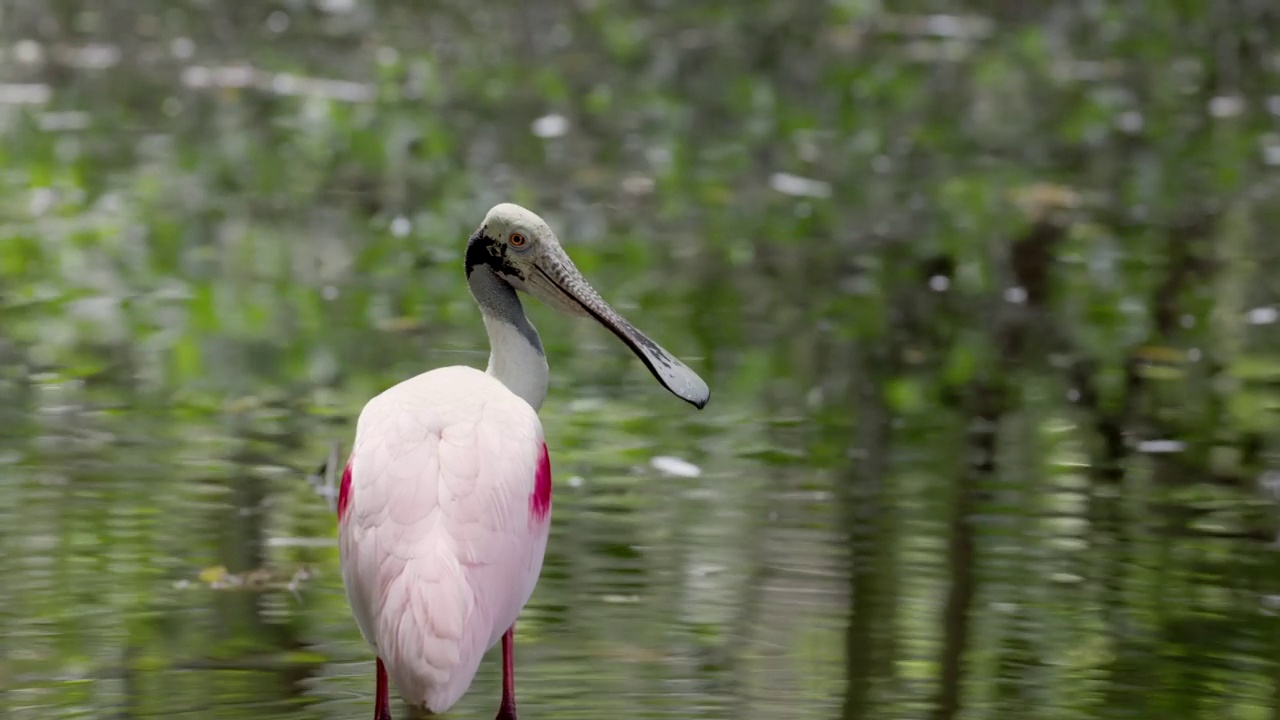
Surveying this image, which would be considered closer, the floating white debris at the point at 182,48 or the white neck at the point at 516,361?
the white neck at the point at 516,361

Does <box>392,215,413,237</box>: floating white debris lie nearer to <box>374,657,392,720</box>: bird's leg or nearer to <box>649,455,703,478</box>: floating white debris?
<box>649,455,703,478</box>: floating white debris

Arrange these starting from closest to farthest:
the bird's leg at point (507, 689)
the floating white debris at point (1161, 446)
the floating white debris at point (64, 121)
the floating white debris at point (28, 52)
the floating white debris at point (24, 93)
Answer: the bird's leg at point (507, 689) → the floating white debris at point (1161, 446) → the floating white debris at point (64, 121) → the floating white debris at point (24, 93) → the floating white debris at point (28, 52)

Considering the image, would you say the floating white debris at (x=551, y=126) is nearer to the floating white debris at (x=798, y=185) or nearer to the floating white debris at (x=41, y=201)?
the floating white debris at (x=798, y=185)

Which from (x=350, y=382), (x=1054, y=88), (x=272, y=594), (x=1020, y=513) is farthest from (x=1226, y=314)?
(x=1054, y=88)

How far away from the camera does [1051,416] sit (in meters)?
7.72

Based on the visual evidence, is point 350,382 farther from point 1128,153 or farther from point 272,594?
point 1128,153

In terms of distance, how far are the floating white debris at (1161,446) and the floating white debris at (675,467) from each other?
1.45 metres

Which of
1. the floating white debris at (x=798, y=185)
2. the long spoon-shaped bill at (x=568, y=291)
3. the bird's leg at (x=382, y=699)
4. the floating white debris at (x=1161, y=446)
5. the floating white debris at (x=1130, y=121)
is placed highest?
the long spoon-shaped bill at (x=568, y=291)

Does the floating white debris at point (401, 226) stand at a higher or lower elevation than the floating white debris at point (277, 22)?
higher

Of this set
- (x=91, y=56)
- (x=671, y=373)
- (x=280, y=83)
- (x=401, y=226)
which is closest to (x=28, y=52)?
(x=91, y=56)

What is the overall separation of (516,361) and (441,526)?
914 millimetres

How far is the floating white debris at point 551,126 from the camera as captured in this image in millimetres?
13227

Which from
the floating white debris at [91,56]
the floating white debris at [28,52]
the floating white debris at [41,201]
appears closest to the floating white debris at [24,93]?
the floating white debris at [91,56]

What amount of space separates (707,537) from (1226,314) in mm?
3745
